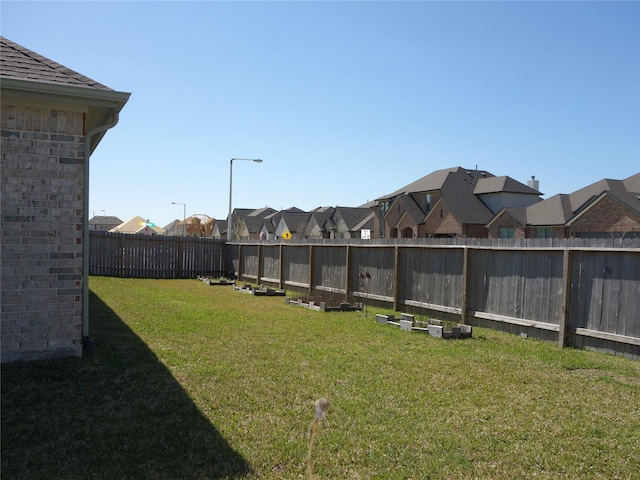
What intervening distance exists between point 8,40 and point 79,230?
338 centimetres

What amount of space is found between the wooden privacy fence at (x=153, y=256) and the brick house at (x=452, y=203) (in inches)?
1029

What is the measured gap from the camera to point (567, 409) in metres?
5.61

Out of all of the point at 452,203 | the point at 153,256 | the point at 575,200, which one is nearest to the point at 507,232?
the point at 575,200

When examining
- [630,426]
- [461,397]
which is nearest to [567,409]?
[630,426]

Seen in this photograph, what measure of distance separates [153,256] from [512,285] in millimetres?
18471

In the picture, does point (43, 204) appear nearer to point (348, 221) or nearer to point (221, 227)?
point (348, 221)

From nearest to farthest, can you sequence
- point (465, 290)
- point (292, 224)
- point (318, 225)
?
1. point (465, 290)
2. point (318, 225)
3. point (292, 224)

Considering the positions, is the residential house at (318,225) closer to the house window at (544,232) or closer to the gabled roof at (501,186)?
the gabled roof at (501,186)

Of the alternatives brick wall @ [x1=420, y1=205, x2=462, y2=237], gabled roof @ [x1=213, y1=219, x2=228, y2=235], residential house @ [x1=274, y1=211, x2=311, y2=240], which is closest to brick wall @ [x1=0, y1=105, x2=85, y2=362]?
brick wall @ [x1=420, y1=205, x2=462, y2=237]

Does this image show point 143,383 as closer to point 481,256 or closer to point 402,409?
point 402,409

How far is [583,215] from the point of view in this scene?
3803cm

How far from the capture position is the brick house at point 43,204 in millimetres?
6539


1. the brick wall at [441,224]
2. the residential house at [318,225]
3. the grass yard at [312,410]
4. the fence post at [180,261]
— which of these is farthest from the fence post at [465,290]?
the residential house at [318,225]

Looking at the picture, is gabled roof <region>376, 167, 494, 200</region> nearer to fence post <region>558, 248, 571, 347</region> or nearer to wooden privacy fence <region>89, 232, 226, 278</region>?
wooden privacy fence <region>89, 232, 226, 278</region>
